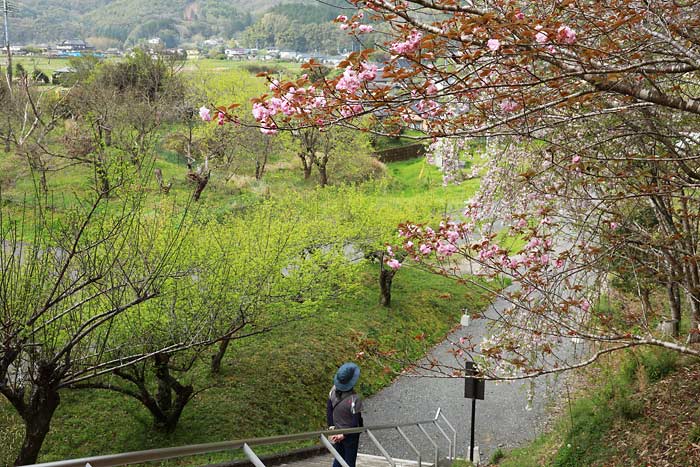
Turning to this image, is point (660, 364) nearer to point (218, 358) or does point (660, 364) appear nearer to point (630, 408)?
point (630, 408)

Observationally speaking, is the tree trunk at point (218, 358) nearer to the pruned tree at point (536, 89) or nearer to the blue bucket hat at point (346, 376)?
the blue bucket hat at point (346, 376)

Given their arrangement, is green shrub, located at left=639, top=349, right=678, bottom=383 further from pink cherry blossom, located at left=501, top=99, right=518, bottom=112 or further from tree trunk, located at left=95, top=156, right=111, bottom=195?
tree trunk, located at left=95, top=156, right=111, bottom=195

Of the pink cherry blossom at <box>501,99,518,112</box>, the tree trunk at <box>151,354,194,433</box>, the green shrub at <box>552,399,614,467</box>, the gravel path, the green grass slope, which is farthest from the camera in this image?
the gravel path

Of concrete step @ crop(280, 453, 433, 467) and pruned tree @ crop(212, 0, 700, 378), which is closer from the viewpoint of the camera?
pruned tree @ crop(212, 0, 700, 378)

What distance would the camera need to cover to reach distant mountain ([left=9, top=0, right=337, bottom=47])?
286 feet

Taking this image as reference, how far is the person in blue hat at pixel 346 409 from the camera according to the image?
6.34 meters

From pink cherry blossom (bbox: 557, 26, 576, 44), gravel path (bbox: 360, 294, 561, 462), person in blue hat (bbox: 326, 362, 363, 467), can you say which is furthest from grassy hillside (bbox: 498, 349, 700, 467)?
pink cherry blossom (bbox: 557, 26, 576, 44)

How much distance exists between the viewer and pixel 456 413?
14.8 meters

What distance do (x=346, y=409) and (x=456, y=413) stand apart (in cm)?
911

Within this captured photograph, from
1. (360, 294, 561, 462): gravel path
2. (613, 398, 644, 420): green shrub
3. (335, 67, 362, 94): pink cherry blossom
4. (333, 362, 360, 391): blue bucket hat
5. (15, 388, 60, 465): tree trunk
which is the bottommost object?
(360, 294, 561, 462): gravel path

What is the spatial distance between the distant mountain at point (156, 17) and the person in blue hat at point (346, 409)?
243ft

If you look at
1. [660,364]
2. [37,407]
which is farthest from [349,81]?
[660,364]

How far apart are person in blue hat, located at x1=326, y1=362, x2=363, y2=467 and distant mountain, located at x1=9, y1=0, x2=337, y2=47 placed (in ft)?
243

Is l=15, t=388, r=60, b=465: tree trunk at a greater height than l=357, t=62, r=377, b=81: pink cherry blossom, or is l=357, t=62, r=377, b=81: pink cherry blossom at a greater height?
l=357, t=62, r=377, b=81: pink cherry blossom
